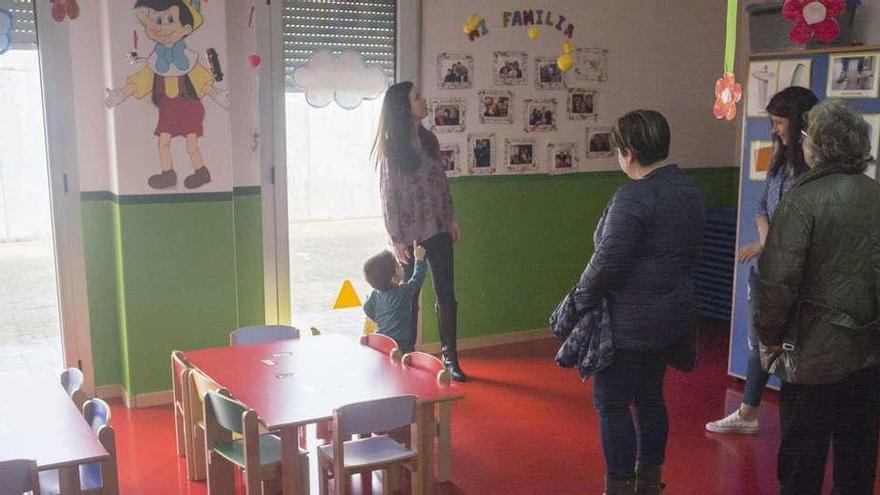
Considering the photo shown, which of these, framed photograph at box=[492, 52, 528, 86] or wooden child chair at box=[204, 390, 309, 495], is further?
framed photograph at box=[492, 52, 528, 86]

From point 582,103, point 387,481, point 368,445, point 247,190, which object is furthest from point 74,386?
point 582,103

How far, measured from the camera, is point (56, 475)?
2646 mm

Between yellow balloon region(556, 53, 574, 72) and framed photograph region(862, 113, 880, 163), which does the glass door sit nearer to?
yellow balloon region(556, 53, 574, 72)

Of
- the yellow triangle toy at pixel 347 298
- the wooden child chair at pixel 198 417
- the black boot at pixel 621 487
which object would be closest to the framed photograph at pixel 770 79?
the black boot at pixel 621 487

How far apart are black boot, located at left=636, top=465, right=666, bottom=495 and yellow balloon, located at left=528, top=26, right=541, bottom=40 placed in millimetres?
3092

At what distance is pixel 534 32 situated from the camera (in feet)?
17.5

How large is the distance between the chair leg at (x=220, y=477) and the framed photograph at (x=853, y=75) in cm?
315

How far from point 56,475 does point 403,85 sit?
99.3 inches

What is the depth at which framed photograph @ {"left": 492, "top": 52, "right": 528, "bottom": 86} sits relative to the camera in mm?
5324

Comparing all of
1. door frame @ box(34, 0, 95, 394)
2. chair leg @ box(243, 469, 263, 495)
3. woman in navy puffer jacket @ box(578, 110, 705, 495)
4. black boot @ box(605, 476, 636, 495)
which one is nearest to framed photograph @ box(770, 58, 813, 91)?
woman in navy puffer jacket @ box(578, 110, 705, 495)

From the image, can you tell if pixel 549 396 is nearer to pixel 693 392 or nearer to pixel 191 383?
pixel 693 392

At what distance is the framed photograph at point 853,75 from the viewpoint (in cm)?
393

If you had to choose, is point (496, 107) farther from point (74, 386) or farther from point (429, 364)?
point (74, 386)

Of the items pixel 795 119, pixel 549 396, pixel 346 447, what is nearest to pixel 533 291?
pixel 549 396
